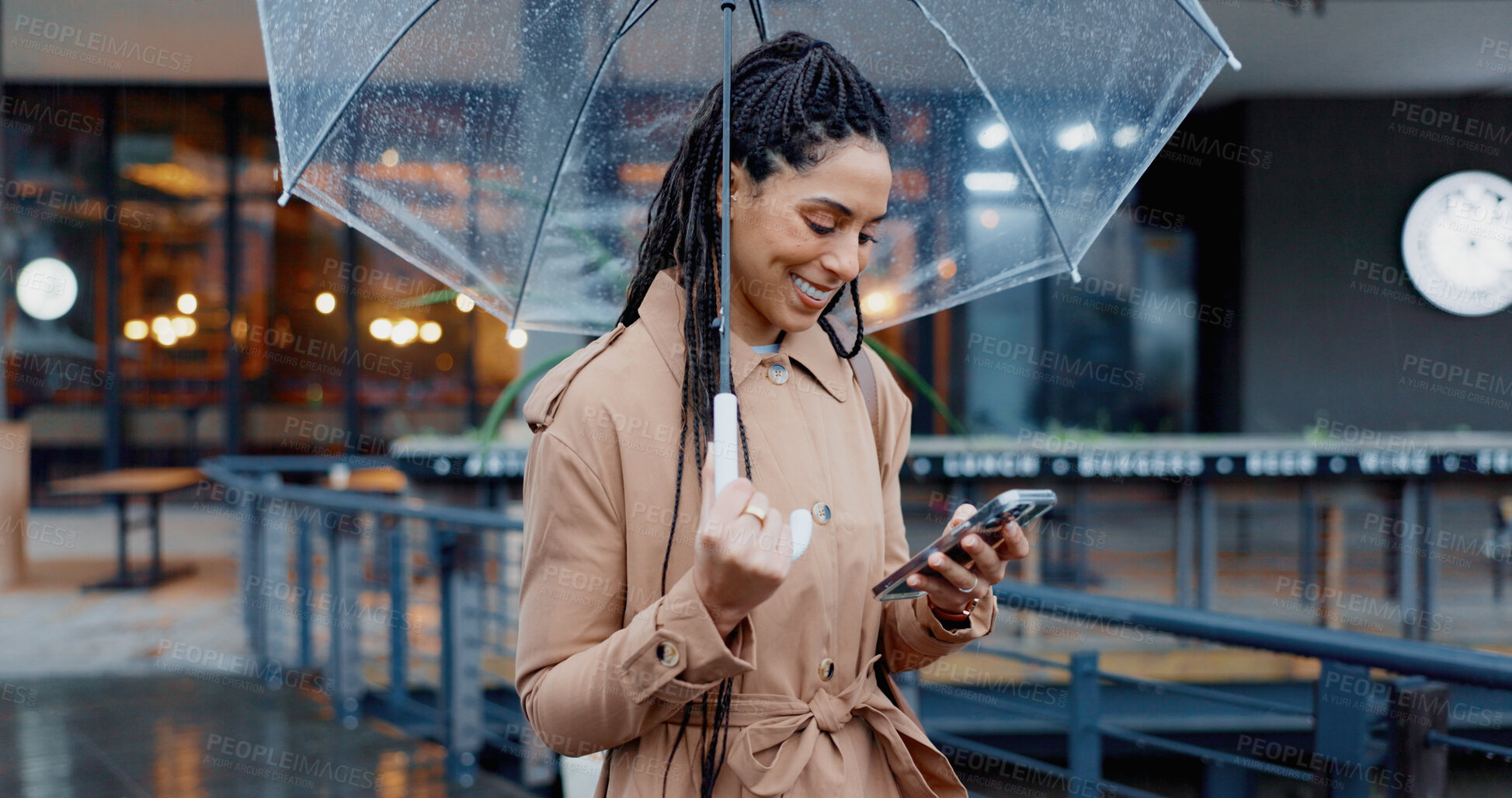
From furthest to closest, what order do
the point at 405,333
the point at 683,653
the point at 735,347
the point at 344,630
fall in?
the point at 405,333
the point at 344,630
the point at 735,347
the point at 683,653

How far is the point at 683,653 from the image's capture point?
3.04 ft

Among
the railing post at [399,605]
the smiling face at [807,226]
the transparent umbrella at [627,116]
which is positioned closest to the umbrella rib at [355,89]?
the transparent umbrella at [627,116]

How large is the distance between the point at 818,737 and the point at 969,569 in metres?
0.24

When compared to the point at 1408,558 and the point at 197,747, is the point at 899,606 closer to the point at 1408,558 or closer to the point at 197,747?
the point at 197,747

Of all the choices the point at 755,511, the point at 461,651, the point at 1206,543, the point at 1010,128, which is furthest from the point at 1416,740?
the point at 1206,543

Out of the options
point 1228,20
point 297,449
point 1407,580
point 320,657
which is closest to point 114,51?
point 297,449

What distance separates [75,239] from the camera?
9.34m

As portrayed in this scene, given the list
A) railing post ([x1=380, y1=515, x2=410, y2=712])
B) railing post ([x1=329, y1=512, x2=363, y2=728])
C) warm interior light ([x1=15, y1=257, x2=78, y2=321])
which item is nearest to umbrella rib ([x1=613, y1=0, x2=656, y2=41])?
railing post ([x1=380, y1=515, x2=410, y2=712])

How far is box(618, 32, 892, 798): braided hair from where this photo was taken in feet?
3.45

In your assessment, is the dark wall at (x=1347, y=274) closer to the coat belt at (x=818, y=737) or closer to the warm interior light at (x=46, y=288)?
the coat belt at (x=818, y=737)

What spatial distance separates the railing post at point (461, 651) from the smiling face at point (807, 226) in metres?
2.95

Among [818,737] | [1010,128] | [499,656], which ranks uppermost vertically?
[1010,128]

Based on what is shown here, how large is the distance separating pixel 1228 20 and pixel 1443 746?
6.76 m

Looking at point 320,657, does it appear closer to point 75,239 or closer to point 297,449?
point 297,449
